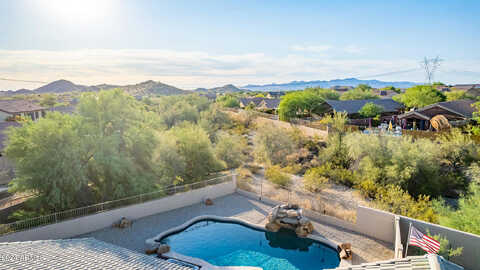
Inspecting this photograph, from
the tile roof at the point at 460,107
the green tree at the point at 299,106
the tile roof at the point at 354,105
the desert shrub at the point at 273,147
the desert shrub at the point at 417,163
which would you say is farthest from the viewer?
the green tree at the point at 299,106

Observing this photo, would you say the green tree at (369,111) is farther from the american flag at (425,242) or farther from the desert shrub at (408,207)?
the american flag at (425,242)

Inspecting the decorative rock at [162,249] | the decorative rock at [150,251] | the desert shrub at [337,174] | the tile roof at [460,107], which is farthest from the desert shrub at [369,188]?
the tile roof at [460,107]

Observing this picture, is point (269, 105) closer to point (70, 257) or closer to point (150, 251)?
point (150, 251)

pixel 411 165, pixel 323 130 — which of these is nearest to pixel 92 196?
pixel 411 165

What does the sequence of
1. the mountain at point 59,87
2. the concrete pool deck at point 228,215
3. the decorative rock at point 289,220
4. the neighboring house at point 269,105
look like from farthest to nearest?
the mountain at point 59,87
the neighboring house at point 269,105
the decorative rock at point 289,220
the concrete pool deck at point 228,215

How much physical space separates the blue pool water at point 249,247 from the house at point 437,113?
23.0 meters

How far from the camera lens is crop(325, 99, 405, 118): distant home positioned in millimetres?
38344

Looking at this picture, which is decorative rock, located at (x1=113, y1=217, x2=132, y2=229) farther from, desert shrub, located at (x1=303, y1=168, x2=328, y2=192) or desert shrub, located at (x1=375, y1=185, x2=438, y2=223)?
desert shrub, located at (x1=375, y1=185, x2=438, y2=223)

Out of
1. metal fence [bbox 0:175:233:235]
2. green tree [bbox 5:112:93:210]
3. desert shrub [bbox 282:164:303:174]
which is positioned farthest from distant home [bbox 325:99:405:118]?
green tree [bbox 5:112:93:210]

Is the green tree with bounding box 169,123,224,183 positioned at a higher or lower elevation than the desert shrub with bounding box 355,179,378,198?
higher

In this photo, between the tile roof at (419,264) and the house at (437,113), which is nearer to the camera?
the tile roof at (419,264)

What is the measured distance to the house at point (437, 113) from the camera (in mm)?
29686

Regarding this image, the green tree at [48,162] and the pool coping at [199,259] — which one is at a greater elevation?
the green tree at [48,162]

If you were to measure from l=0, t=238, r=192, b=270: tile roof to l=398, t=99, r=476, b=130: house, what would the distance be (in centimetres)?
2992
